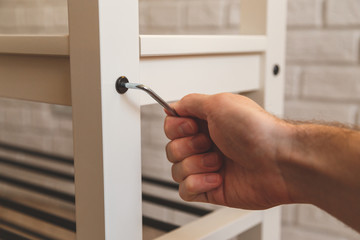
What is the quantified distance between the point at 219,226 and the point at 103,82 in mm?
336

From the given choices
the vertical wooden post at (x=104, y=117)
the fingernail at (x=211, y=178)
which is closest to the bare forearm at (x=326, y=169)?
the fingernail at (x=211, y=178)

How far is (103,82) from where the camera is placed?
0.47 meters

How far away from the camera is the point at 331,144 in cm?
52

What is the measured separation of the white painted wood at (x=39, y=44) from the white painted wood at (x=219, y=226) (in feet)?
1.00

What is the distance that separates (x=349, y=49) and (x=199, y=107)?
0.59m

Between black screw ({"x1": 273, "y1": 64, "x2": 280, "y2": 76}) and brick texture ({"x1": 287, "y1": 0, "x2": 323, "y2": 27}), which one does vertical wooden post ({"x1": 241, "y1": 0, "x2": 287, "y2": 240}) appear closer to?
black screw ({"x1": 273, "y1": 64, "x2": 280, "y2": 76})

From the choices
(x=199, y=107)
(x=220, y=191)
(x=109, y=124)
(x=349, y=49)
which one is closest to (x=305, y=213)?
(x=349, y=49)

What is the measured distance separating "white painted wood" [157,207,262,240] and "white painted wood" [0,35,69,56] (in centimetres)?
30

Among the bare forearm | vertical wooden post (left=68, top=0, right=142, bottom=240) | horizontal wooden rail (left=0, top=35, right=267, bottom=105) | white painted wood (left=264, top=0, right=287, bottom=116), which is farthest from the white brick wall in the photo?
vertical wooden post (left=68, top=0, right=142, bottom=240)

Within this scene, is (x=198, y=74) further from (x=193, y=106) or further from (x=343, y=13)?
(x=343, y=13)

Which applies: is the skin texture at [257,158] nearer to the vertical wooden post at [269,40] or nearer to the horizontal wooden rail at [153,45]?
the horizontal wooden rail at [153,45]

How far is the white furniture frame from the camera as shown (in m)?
0.47

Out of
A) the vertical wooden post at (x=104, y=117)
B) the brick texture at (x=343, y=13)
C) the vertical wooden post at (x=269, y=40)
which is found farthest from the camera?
the brick texture at (x=343, y=13)

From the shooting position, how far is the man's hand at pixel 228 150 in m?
0.55
